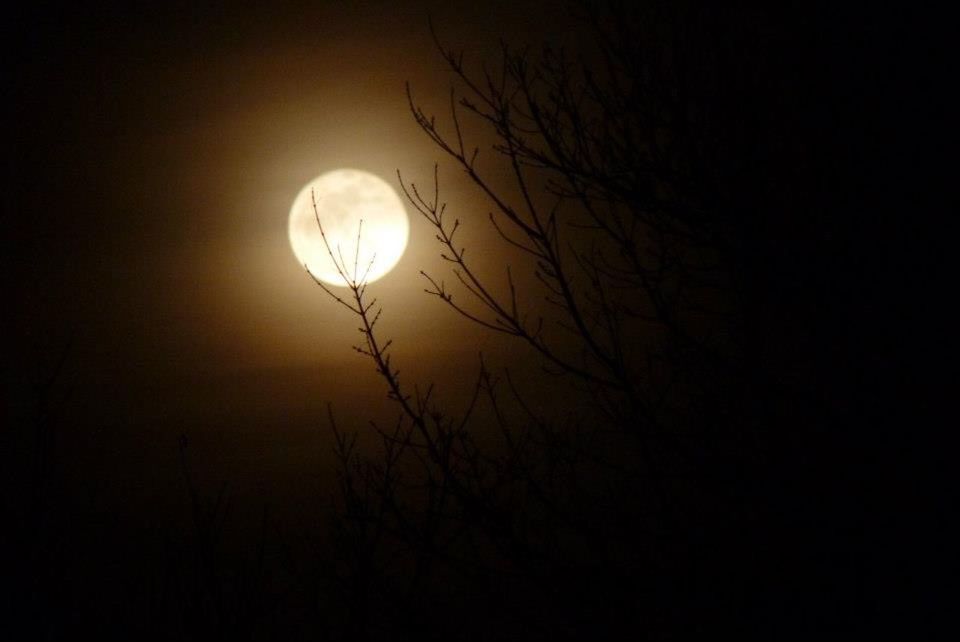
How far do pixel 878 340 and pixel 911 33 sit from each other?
1522mm

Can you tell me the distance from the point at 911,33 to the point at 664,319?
189cm

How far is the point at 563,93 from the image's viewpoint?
395cm

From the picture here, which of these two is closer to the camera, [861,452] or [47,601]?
[861,452]

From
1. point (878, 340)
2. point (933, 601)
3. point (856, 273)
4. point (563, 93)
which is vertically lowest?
point (933, 601)

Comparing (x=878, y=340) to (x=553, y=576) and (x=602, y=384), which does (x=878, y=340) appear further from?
(x=553, y=576)

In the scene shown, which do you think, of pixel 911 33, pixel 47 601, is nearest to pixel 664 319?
pixel 911 33

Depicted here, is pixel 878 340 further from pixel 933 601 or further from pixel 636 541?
pixel 636 541

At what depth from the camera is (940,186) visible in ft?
11.4

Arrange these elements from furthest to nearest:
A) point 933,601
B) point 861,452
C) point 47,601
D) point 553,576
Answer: point 47,601
point 553,576
point 861,452
point 933,601

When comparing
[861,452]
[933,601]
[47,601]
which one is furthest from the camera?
[47,601]

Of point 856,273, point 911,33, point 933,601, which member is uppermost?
point 911,33

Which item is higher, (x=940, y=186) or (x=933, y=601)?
(x=940, y=186)

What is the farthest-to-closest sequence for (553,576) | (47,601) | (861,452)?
(47,601) < (553,576) < (861,452)

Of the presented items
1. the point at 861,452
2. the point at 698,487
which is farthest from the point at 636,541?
the point at 861,452
